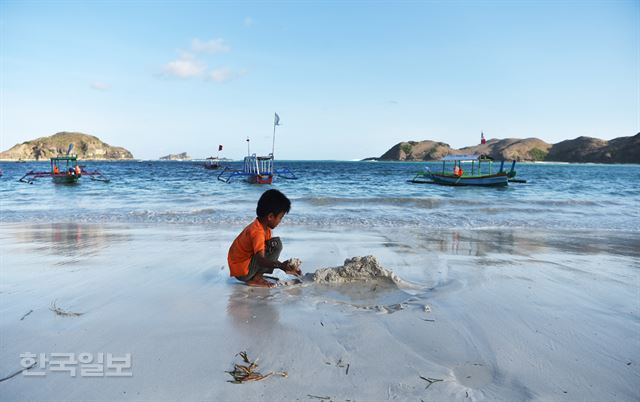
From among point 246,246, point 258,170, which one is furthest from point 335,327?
point 258,170

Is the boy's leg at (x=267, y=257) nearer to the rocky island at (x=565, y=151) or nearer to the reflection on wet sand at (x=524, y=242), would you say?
the reflection on wet sand at (x=524, y=242)

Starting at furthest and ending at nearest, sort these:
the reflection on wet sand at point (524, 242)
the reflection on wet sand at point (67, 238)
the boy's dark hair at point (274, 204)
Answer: the reflection on wet sand at point (524, 242), the reflection on wet sand at point (67, 238), the boy's dark hair at point (274, 204)

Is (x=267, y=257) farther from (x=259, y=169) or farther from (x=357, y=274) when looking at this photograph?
(x=259, y=169)

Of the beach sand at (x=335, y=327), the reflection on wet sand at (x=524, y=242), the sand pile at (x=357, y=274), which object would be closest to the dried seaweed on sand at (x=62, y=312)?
the beach sand at (x=335, y=327)

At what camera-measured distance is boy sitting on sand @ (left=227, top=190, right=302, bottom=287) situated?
4488 millimetres

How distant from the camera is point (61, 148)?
529 feet

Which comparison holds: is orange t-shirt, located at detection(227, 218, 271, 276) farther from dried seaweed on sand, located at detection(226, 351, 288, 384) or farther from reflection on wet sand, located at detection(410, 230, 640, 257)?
reflection on wet sand, located at detection(410, 230, 640, 257)

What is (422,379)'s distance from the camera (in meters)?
2.52

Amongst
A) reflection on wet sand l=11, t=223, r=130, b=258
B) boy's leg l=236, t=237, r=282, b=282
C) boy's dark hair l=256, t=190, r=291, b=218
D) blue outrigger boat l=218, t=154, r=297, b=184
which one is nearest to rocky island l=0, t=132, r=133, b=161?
blue outrigger boat l=218, t=154, r=297, b=184

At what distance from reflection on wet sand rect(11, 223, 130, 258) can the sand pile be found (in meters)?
3.85

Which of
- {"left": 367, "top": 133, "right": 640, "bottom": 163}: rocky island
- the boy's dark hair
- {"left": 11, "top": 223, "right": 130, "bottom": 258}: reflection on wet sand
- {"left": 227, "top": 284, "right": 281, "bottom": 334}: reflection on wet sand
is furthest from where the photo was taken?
{"left": 367, "top": 133, "right": 640, "bottom": 163}: rocky island

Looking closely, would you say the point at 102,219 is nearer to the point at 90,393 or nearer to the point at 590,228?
the point at 90,393

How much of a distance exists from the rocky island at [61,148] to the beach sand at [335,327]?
158751 mm

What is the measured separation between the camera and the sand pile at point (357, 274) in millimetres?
4828
